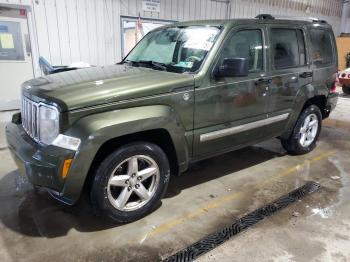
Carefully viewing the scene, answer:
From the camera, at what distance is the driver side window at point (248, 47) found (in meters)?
3.41

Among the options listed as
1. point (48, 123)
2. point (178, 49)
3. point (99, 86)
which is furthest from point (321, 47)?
point (48, 123)

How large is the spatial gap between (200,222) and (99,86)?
1.56m

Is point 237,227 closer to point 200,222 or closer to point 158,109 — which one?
point 200,222

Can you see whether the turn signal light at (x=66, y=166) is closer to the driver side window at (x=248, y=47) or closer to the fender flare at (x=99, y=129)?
the fender flare at (x=99, y=129)

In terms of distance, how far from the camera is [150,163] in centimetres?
296

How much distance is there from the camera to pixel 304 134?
4773 millimetres

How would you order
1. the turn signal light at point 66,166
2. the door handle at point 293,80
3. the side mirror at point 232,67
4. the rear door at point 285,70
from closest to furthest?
the turn signal light at point 66,166 < the side mirror at point 232,67 < the rear door at point 285,70 < the door handle at point 293,80

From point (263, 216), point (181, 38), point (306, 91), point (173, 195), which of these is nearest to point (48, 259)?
point (173, 195)

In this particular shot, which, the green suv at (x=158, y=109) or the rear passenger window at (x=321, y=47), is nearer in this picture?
the green suv at (x=158, y=109)

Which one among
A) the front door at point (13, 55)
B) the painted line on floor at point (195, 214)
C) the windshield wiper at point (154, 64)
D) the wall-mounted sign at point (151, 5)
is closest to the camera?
the painted line on floor at point (195, 214)

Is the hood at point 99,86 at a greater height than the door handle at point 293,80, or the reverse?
the hood at point 99,86

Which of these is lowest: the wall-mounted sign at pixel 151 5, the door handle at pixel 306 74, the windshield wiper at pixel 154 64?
the door handle at pixel 306 74

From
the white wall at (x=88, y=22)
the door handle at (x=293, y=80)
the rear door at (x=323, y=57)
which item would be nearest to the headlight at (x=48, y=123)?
the door handle at (x=293, y=80)

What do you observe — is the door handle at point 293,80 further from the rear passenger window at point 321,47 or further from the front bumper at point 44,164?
the front bumper at point 44,164
